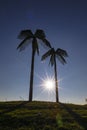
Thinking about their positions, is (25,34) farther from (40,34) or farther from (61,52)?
(61,52)

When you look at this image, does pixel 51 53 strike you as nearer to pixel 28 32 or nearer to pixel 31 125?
pixel 28 32

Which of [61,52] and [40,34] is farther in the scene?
[61,52]

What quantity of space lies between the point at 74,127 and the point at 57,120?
2830 millimetres

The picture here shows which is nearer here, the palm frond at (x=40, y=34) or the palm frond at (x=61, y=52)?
the palm frond at (x=40, y=34)

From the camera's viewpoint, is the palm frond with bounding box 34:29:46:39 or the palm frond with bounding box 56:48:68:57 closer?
the palm frond with bounding box 34:29:46:39

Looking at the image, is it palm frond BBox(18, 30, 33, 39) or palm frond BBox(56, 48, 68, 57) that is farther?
palm frond BBox(56, 48, 68, 57)

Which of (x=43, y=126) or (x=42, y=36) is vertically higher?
(x=42, y=36)

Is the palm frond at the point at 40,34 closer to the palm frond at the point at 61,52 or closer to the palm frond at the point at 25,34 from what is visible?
the palm frond at the point at 25,34

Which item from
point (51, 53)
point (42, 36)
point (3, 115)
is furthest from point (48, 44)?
point (3, 115)

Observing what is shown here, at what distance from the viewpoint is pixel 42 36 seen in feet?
159

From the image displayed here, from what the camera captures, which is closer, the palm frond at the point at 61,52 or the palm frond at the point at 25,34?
the palm frond at the point at 25,34

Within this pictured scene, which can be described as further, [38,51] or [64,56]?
[64,56]

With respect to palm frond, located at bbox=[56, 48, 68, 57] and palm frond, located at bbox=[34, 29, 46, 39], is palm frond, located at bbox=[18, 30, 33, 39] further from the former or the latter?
palm frond, located at bbox=[56, 48, 68, 57]

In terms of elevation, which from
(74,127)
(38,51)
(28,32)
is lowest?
(74,127)
